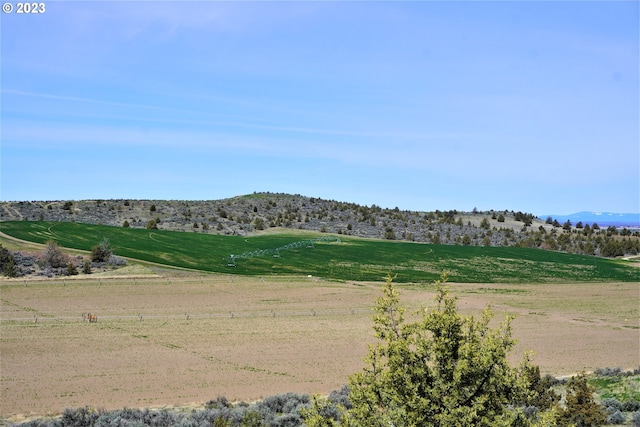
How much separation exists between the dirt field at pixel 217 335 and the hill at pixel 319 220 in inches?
2172

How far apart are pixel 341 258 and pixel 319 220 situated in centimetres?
4909

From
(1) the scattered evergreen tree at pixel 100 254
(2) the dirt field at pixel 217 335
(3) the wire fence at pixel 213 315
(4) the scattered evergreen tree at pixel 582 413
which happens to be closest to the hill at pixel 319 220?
(1) the scattered evergreen tree at pixel 100 254

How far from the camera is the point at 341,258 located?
307ft

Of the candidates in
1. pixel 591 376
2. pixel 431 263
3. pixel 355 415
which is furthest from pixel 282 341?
pixel 431 263

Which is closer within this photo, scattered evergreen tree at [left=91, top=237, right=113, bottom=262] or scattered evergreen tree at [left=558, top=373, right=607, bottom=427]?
scattered evergreen tree at [left=558, top=373, right=607, bottom=427]

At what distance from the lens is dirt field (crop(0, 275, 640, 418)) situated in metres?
30.3

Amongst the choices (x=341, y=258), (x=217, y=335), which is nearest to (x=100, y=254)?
(x=217, y=335)

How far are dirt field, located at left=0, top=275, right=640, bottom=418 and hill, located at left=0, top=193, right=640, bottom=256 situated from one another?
181ft

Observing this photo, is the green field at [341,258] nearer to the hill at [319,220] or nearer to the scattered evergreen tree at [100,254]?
the scattered evergreen tree at [100,254]

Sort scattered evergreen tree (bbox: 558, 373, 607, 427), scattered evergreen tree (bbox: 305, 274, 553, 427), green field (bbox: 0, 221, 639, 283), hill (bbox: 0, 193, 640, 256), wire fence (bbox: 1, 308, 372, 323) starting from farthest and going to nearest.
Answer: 1. hill (bbox: 0, 193, 640, 256)
2. green field (bbox: 0, 221, 639, 283)
3. wire fence (bbox: 1, 308, 372, 323)
4. scattered evergreen tree (bbox: 558, 373, 607, 427)
5. scattered evergreen tree (bbox: 305, 274, 553, 427)

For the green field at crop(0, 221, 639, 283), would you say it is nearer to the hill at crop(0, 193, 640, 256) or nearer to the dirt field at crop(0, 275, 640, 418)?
the dirt field at crop(0, 275, 640, 418)

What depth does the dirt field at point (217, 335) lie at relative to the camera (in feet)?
99.3

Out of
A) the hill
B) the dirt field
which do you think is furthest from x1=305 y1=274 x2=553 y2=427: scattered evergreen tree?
the hill

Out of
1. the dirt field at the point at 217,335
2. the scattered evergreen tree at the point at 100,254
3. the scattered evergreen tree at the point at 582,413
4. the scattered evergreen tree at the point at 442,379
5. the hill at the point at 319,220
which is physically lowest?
the dirt field at the point at 217,335
